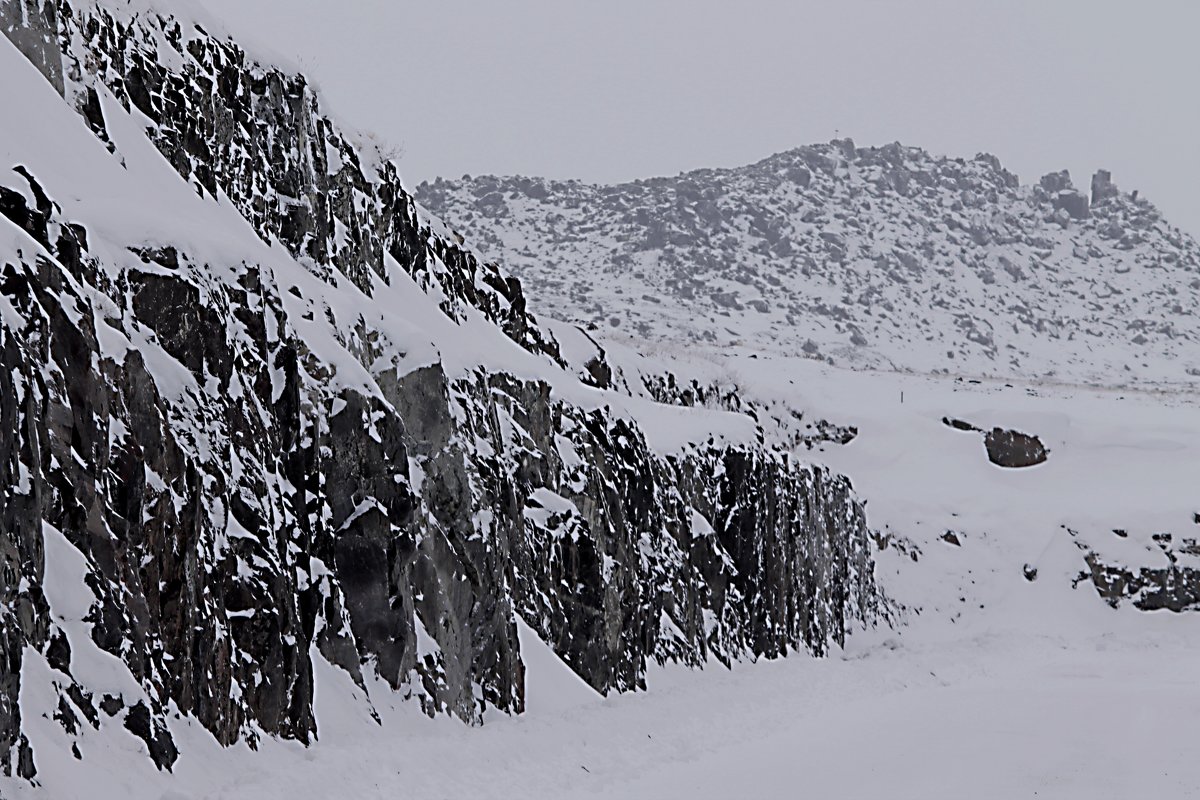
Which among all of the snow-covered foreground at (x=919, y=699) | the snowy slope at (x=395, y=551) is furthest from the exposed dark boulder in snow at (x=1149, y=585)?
the snow-covered foreground at (x=919, y=699)

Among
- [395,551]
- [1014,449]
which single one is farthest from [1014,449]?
[395,551]

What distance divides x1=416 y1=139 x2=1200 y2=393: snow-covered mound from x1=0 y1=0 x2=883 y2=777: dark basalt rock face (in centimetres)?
7523

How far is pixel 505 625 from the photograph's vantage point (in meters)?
20.1

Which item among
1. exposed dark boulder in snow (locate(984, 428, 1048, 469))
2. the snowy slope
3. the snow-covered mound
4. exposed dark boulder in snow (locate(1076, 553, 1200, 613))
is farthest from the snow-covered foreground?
the snow-covered mound

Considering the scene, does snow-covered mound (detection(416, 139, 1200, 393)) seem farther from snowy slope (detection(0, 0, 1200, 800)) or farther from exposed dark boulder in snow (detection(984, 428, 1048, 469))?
snowy slope (detection(0, 0, 1200, 800))

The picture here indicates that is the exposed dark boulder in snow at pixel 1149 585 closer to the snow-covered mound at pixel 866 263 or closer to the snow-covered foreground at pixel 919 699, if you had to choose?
the snow-covered foreground at pixel 919 699

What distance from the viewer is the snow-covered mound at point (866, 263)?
408ft

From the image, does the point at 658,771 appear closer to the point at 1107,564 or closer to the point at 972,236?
the point at 1107,564

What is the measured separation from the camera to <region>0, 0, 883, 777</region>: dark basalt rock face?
11.6 metres

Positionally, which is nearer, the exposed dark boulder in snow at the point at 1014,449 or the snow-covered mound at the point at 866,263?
the exposed dark boulder in snow at the point at 1014,449

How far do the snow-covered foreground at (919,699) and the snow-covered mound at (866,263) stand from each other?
4658 cm

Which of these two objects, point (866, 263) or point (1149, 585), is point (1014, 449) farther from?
point (866, 263)

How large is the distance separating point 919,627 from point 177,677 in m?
39.8

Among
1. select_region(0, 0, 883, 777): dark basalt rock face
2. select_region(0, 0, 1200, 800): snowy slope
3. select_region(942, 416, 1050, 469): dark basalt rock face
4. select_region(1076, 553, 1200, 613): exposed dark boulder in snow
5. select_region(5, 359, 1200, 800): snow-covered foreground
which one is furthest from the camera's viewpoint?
select_region(942, 416, 1050, 469): dark basalt rock face
